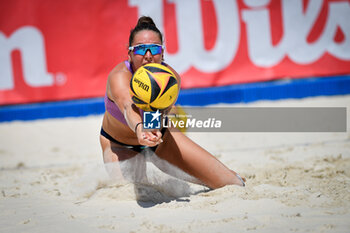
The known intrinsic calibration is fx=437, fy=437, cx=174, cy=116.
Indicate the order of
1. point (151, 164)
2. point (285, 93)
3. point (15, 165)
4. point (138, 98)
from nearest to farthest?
point (138, 98) < point (151, 164) < point (15, 165) < point (285, 93)

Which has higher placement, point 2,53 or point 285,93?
point 2,53

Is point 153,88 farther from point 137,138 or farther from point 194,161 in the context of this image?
point 194,161

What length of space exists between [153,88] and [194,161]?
947 mm

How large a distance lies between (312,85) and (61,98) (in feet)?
13.4

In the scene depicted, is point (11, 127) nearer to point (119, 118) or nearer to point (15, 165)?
point (15, 165)

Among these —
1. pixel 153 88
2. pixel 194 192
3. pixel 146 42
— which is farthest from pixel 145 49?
pixel 194 192

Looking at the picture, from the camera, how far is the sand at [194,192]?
8.91 feet

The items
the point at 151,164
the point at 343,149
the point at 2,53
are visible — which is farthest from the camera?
the point at 2,53

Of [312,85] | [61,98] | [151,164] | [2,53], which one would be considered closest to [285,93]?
[312,85]

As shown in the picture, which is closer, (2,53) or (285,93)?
(2,53)

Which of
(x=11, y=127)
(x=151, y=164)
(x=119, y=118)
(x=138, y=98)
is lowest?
(x=11, y=127)

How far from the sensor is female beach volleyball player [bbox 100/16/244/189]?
127 inches

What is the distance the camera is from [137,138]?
3492mm

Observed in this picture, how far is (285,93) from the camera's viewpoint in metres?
7.21
